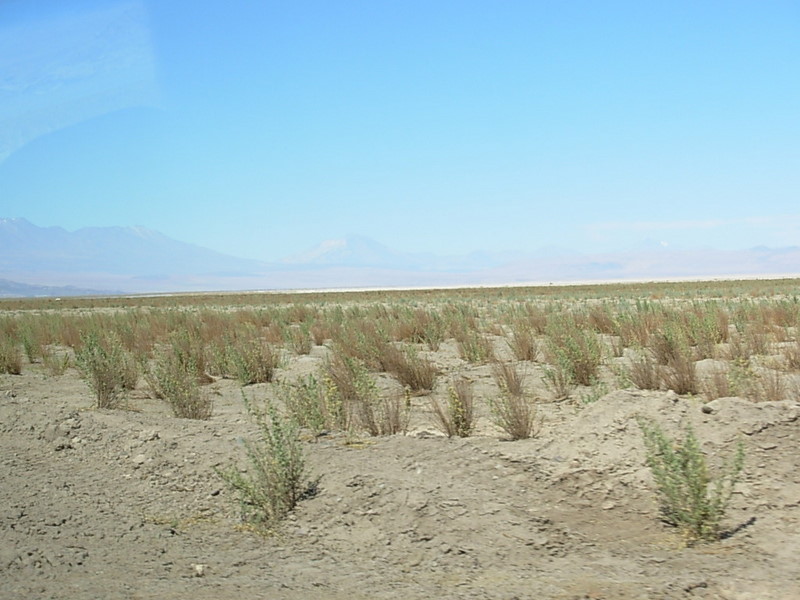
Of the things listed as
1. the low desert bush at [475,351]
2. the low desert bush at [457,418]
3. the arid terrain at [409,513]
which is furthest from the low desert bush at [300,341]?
the low desert bush at [457,418]

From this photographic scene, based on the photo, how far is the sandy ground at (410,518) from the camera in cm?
394

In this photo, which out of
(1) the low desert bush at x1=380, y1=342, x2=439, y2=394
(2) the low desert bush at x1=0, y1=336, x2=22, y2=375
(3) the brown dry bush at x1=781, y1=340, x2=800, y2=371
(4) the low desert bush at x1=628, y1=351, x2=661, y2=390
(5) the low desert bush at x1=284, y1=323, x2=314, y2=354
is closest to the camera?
(4) the low desert bush at x1=628, y1=351, x2=661, y2=390

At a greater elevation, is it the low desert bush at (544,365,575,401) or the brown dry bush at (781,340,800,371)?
the brown dry bush at (781,340,800,371)

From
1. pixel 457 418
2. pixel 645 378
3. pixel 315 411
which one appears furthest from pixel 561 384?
pixel 315 411

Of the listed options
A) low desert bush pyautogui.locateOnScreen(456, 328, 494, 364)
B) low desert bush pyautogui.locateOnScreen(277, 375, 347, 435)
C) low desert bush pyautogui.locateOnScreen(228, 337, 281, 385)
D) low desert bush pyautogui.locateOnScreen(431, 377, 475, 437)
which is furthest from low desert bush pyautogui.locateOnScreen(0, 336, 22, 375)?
low desert bush pyautogui.locateOnScreen(431, 377, 475, 437)

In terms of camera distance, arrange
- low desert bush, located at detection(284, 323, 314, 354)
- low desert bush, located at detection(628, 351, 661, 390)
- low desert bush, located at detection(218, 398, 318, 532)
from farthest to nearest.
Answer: low desert bush, located at detection(284, 323, 314, 354)
low desert bush, located at detection(628, 351, 661, 390)
low desert bush, located at detection(218, 398, 318, 532)

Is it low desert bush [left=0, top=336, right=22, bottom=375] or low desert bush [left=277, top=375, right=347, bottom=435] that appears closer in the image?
low desert bush [left=277, top=375, right=347, bottom=435]

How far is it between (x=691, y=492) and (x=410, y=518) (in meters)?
1.73

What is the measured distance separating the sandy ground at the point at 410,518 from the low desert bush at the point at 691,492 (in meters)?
0.11

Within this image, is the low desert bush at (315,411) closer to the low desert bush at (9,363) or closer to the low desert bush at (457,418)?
the low desert bush at (457,418)

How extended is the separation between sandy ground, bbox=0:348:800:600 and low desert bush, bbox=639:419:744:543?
0.35 feet

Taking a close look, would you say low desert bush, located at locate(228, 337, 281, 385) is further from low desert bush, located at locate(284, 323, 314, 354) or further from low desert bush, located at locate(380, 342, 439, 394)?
low desert bush, located at locate(284, 323, 314, 354)

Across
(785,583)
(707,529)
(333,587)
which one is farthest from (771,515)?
(333,587)

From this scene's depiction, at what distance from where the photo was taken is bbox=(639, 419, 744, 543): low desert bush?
173 inches
